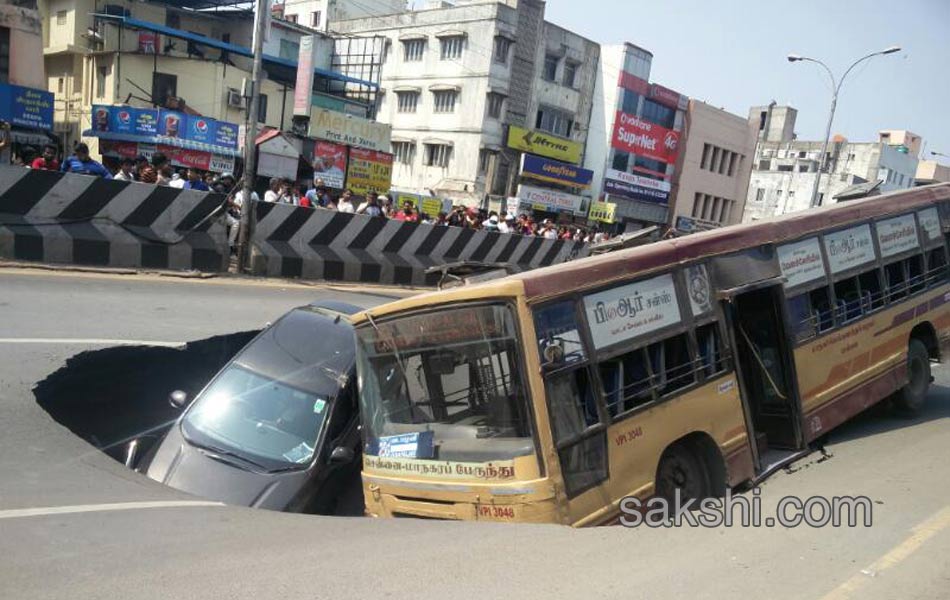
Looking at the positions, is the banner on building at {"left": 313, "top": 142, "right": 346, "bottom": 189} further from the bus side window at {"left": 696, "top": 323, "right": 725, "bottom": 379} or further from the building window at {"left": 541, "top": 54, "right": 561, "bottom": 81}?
the bus side window at {"left": 696, "top": 323, "right": 725, "bottom": 379}

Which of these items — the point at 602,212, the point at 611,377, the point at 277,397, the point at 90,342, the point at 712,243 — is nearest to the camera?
the point at 611,377

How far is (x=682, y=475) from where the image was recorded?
6.23 meters

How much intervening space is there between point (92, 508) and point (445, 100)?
45493 mm

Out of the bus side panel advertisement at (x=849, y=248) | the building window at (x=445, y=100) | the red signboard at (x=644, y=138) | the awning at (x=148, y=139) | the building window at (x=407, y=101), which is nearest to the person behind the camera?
the bus side panel advertisement at (x=849, y=248)

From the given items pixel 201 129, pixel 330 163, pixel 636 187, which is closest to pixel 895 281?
pixel 201 129

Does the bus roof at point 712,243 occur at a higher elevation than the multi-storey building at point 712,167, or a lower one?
lower

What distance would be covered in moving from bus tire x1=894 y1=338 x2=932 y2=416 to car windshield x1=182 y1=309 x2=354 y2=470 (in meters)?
6.56

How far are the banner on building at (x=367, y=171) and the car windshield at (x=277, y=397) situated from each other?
31993 millimetres

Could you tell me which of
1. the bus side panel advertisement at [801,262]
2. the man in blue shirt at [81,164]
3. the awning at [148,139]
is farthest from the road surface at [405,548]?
the awning at [148,139]

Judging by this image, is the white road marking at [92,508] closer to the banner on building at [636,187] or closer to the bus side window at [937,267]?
the bus side window at [937,267]

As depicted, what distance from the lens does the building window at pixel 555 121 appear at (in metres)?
49.7

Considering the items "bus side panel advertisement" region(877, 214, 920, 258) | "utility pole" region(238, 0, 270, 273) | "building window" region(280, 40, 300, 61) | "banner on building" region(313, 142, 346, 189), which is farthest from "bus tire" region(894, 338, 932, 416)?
"building window" region(280, 40, 300, 61)

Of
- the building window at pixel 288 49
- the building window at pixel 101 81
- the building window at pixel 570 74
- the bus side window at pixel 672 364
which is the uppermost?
the building window at pixel 570 74

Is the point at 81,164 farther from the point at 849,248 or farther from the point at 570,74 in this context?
the point at 570,74
